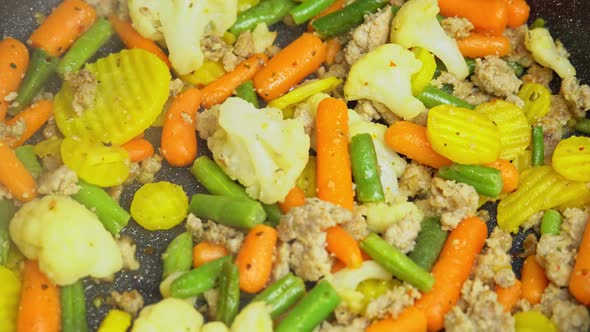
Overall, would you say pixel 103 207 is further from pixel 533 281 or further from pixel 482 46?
pixel 482 46

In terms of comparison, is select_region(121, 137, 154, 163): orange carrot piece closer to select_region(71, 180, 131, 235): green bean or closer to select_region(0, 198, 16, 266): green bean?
select_region(71, 180, 131, 235): green bean

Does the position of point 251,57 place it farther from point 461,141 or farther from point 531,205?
point 531,205

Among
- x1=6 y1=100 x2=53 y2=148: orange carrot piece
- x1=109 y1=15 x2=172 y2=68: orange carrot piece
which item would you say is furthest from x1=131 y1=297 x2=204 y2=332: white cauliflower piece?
x1=109 y1=15 x2=172 y2=68: orange carrot piece

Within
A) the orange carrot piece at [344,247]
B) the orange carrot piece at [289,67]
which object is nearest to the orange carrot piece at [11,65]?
the orange carrot piece at [289,67]

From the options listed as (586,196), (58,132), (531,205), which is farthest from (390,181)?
(58,132)

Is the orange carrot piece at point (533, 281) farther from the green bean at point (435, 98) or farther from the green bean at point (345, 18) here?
the green bean at point (345, 18)

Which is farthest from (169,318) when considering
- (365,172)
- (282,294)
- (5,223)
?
(365,172)
